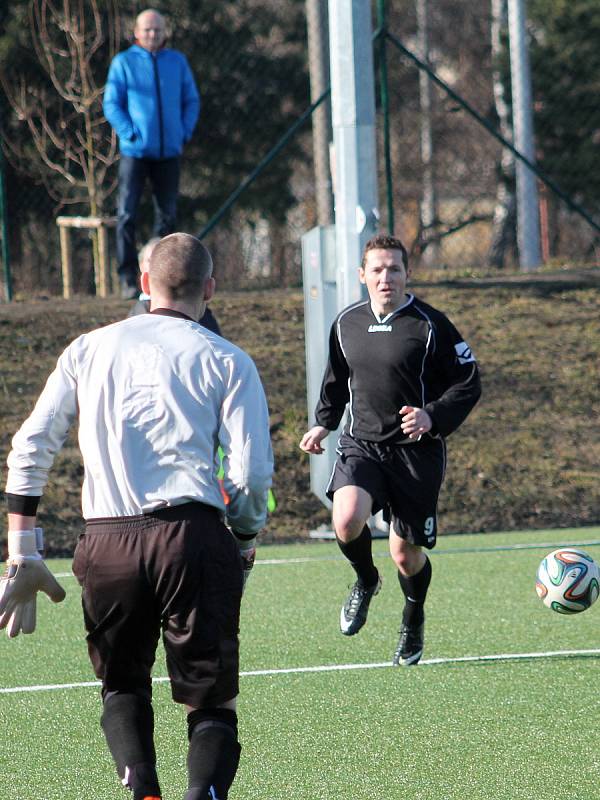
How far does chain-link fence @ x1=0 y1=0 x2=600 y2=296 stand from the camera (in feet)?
52.2

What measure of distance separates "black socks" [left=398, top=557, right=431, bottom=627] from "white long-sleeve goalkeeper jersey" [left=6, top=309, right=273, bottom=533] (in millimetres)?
2813

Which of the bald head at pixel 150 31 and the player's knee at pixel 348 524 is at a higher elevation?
the bald head at pixel 150 31

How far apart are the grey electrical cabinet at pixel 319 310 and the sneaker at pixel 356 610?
3743 mm

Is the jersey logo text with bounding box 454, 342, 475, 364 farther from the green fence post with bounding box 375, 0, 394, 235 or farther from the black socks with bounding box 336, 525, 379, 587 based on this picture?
the green fence post with bounding box 375, 0, 394, 235

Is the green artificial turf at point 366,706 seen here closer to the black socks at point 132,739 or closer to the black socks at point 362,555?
the black socks at point 362,555

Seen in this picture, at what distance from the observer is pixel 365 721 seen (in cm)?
545

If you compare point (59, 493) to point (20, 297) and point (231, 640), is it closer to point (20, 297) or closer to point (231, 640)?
point (20, 297)

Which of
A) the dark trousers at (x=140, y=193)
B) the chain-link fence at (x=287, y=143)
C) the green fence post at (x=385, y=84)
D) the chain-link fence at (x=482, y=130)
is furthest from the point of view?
the chain-link fence at (x=482, y=130)

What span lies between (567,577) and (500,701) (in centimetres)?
82

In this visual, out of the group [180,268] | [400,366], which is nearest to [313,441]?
[400,366]

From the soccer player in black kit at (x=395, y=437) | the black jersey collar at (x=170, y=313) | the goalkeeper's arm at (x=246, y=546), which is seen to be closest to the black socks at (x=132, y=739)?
the goalkeeper's arm at (x=246, y=546)

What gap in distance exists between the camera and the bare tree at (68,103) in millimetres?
15586

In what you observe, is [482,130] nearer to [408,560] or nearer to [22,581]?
[408,560]

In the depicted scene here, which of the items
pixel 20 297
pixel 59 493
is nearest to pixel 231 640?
pixel 59 493
